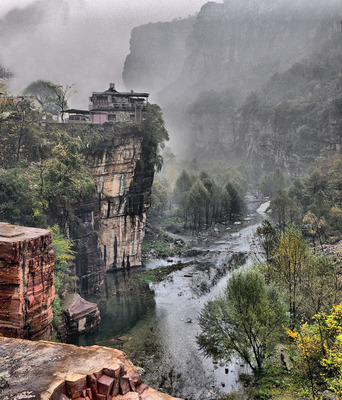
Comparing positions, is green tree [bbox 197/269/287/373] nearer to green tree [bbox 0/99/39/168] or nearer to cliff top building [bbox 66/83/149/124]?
green tree [bbox 0/99/39/168]

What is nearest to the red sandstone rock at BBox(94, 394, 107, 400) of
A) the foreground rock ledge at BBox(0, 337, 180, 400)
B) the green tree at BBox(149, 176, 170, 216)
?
the foreground rock ledge at BBox(0, 337, 180, 400)

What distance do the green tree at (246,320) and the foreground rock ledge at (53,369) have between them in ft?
35.0

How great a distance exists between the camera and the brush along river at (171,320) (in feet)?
66.6

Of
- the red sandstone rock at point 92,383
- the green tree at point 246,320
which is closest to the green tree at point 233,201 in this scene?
the green tree at point 246,320

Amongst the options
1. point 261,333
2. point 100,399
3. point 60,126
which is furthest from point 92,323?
point 60,126

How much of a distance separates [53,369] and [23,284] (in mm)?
4708

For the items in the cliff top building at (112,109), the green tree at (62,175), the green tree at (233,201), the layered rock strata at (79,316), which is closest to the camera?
the layered rock strata at (79,316)

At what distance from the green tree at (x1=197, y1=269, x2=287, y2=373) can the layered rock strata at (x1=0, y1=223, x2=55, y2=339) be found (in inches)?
436

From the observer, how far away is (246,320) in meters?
18.4

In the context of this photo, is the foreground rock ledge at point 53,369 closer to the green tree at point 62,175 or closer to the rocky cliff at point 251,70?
the green tree at point 62,175

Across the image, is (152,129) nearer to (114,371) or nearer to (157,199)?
(157,199)

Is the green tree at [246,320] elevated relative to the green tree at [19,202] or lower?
lower

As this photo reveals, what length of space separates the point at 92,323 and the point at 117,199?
18.0 metres

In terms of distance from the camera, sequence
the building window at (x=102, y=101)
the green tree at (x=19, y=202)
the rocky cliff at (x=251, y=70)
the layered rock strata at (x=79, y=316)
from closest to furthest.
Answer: the layered rock strata at (x=79, y=316)
the green tree at (x=19, y=202)
the building window at (x=102, y=101)
the rocky cliff at (x=251, y=70)
